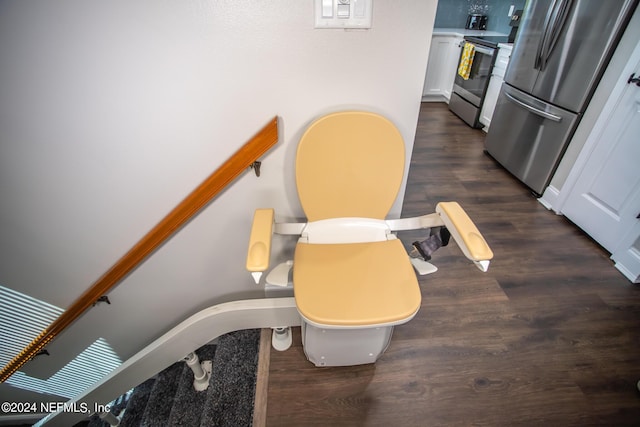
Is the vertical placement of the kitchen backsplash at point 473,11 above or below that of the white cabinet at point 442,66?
above

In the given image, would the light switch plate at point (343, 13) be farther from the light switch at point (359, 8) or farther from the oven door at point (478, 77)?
the oven door at point (478, 77)

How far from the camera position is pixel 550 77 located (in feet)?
6.64

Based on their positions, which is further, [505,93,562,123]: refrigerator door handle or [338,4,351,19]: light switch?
[505,93,562,123]: refrigerator door handle

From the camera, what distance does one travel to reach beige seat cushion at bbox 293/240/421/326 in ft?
2.99

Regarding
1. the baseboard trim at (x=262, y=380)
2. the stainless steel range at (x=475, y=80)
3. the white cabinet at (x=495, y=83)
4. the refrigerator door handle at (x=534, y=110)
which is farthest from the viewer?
the stainless steel range at (x=475, y=80)

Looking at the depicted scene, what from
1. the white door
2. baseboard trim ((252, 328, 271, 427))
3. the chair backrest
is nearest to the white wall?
the chair backrest

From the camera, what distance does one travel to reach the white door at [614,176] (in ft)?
5.39

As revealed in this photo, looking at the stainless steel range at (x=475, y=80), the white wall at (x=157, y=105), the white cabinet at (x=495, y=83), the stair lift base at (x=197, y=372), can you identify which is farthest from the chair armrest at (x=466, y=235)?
the stainless steel range at (x=475, y=80)

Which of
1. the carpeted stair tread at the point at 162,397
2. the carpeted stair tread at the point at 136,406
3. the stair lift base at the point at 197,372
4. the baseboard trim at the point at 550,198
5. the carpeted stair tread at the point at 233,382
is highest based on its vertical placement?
the baseboard trim at the point at 550,198

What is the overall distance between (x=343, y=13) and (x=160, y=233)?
1103mm

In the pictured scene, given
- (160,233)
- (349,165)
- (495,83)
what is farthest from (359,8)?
(495,83)

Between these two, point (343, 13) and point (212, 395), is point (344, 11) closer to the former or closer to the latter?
point (343, 13)

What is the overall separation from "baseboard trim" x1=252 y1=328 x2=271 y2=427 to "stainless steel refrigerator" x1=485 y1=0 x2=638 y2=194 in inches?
89.4

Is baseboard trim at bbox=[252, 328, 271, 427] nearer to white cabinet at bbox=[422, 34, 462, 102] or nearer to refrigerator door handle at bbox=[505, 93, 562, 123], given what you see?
refrigerator door handle at bbox=[505, 93, 562, 123]
